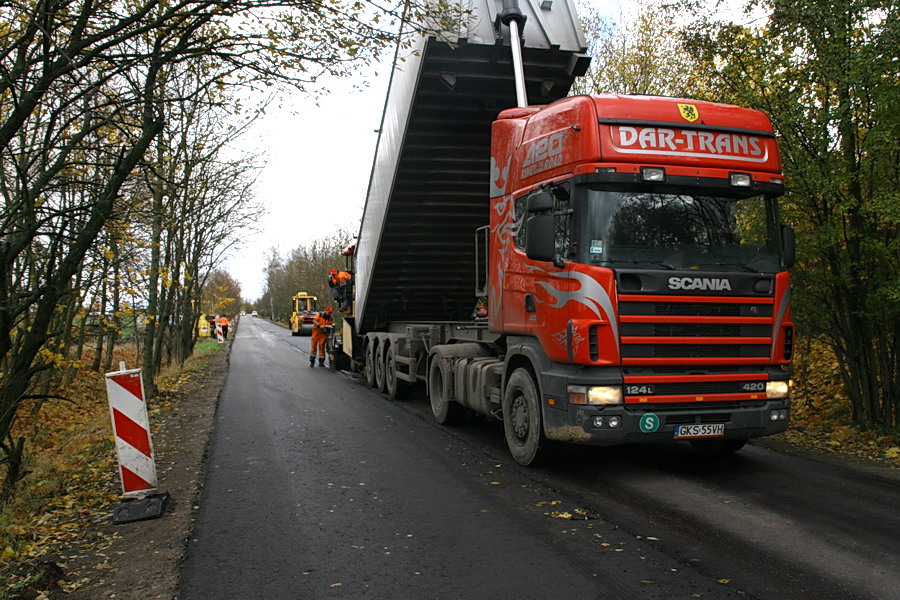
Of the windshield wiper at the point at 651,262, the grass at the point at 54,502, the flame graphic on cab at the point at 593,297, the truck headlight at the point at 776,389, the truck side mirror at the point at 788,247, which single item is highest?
the truck side mirror at the point at 788,247

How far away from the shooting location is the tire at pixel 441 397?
9.48m

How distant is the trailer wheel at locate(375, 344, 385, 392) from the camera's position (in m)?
13.7

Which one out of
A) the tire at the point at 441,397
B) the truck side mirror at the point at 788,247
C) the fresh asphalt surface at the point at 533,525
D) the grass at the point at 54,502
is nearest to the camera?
the fresh asphalt surface at the point at 533,525

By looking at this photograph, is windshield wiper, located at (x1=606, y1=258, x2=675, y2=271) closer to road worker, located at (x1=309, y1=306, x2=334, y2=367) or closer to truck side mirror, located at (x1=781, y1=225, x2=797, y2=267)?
truck side mirror, located at (x1=781, y1=225, x2=797, y2=267)

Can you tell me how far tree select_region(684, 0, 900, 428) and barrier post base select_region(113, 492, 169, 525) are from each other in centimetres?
715

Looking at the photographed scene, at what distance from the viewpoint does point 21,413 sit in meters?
14.2

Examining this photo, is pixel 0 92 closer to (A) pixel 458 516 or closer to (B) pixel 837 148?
(A) pixel 458 516

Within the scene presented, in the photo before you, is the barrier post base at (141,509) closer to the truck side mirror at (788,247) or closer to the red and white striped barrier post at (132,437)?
the red and white striped barrier post at (132,437)

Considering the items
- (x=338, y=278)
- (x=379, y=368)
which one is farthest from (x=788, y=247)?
(x=338, y=278)

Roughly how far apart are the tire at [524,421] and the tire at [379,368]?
6.69m

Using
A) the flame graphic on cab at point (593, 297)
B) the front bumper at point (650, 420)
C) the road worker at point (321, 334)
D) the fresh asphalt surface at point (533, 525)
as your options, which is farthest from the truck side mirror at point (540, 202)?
the road worker at point (321, 334)

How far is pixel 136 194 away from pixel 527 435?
7.10 metres

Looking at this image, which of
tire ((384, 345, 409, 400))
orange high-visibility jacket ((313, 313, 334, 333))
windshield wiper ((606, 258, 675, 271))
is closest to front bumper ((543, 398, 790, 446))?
windshield wiper ((606, 258, 675, 271))

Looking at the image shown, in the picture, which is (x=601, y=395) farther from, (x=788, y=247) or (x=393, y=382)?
(x=393, y=382)
